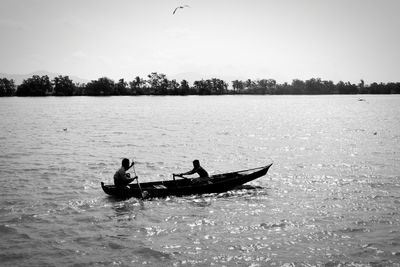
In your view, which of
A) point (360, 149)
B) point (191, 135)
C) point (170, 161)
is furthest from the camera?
point (191, 135)

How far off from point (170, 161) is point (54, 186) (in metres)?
10.5

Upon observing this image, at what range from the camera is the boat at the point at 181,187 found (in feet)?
62.3

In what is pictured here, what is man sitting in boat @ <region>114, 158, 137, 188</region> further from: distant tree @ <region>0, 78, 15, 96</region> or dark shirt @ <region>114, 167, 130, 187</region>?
distant tree @ <region>0, 78, 15, 96</region>

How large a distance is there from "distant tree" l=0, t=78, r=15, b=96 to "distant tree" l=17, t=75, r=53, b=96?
11.2ft

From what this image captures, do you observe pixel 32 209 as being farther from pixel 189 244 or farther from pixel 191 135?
pixel 191 135

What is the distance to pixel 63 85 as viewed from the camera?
192 m

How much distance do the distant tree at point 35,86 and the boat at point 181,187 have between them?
7193 inches

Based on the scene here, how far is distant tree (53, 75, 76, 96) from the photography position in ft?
616

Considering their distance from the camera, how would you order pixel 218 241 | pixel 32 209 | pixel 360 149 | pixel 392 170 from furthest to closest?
pixel 360 149 → pixel 392 170 → pixel 32 209 → pixel 218 241

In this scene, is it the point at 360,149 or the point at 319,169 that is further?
the point at 360,149

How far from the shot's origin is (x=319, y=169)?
26953 mm

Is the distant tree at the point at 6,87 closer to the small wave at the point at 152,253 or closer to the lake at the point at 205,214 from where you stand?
the lake at the point at 205,214

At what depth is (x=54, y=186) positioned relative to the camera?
70.5ft

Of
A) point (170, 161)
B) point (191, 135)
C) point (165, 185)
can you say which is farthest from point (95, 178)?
point (191, 135)
